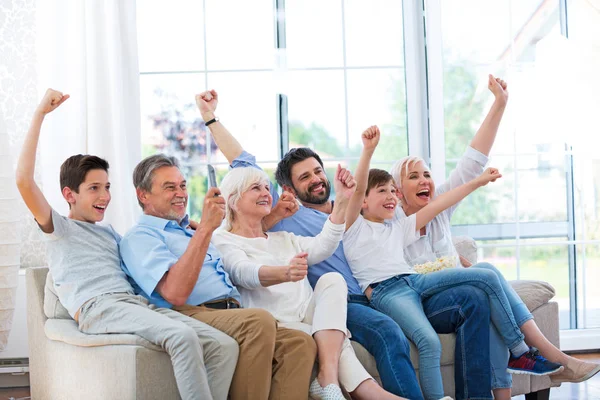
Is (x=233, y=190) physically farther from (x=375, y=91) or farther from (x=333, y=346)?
(x=375, y=91)

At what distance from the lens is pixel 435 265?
332 cm

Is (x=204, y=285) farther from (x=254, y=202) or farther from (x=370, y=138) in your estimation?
(x=370, y=138)

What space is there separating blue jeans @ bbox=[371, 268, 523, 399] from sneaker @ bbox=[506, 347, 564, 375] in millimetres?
92

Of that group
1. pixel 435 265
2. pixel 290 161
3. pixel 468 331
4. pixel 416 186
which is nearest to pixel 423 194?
pixel 416 186

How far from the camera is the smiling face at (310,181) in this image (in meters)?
3.47

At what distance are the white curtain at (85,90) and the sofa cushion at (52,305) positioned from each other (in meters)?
1.24

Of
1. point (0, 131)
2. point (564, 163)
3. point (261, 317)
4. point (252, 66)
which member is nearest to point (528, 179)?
point (564, 163)

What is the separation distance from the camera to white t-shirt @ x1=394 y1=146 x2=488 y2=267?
3.48m

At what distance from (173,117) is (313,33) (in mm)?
941

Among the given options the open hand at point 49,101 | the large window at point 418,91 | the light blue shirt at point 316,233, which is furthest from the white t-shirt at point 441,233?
the open hand at point 49,101

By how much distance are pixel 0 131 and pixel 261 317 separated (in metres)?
1.74

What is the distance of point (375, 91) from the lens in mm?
4668

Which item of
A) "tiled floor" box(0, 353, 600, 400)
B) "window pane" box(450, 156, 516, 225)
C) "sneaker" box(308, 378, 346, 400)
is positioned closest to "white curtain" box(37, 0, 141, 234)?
"tiled floor" box(0, 353, 600, 400)

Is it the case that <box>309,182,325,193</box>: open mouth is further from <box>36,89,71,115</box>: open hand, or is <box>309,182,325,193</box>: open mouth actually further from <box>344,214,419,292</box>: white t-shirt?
<box>36,89,71,115</box>: open hand
